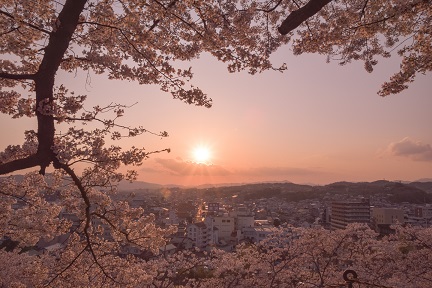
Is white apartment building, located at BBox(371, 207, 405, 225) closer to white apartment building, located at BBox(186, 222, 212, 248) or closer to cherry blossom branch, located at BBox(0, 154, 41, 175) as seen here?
white apartment building, located at BBox(186, 222, 212, 248)

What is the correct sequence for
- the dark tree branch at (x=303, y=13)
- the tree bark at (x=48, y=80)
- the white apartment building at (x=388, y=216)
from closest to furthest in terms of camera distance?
the dark tree branch at (x=303, y=13)
the tree bark at (x=48, y=80)
the white apartment building at (x=388, y=216)

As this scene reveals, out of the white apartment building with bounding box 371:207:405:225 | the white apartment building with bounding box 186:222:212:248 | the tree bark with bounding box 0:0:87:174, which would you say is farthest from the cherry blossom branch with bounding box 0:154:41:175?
the white apartment building with bounding box 371:207:405:225

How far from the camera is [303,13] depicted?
2.98 metres

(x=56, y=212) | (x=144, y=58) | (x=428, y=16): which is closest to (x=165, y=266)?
(x=56, y=212)

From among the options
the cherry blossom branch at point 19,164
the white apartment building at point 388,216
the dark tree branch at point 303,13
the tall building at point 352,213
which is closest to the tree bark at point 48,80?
the cherry blossom branch at point 19,164

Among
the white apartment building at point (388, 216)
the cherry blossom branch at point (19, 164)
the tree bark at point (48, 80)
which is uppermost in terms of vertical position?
the tree bark at point (48, 80)

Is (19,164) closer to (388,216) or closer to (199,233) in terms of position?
(199,233)

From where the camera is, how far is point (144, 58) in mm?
4863

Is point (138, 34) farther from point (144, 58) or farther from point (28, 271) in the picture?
point (28, 271)

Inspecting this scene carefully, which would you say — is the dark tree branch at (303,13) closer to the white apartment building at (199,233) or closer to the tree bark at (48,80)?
the tree bark at (48,80)

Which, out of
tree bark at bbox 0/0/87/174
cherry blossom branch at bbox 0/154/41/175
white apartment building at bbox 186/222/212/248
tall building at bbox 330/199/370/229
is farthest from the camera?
tall building at bbox 330/199/370/229

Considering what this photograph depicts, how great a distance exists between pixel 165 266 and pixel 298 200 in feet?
407

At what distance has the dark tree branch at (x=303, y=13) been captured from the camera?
2.93 m

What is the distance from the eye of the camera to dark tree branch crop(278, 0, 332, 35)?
9.60 feet
